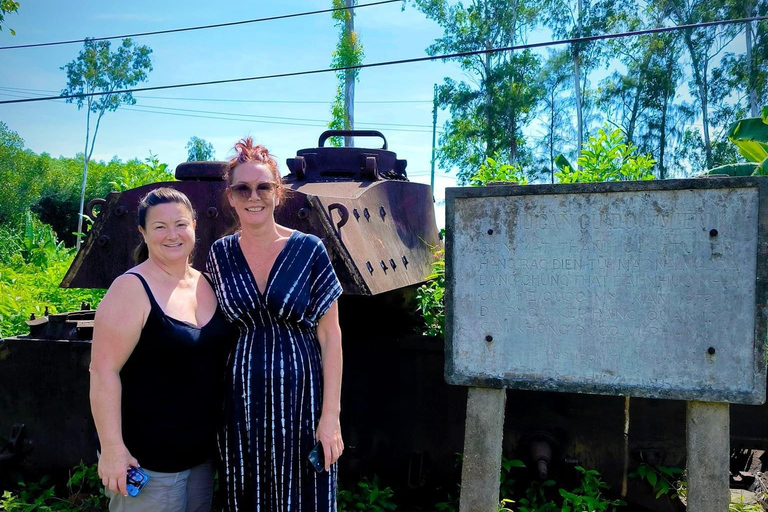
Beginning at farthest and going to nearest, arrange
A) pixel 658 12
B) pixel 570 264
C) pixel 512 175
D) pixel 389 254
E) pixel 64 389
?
1. pixel 658 12
2. pixel 512 175
3. pixel 64 389
4. pixel 389 254
5. pixel 570 264

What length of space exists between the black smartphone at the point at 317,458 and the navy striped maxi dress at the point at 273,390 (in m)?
0.03

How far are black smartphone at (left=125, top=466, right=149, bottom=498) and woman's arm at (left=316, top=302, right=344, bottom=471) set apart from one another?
24.6 inches

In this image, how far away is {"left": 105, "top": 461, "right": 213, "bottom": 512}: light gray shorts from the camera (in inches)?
95.3

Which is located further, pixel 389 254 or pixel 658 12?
pixel 658 12

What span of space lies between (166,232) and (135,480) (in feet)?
2.84

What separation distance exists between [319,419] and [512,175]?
9.09 ft

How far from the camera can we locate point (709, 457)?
10.2ft

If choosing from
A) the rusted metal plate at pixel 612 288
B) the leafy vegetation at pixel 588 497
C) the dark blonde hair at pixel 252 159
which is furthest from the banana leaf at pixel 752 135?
the dark blonde hair at pixel 252 159

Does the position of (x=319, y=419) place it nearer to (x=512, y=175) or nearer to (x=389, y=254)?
(x=389, y=254)

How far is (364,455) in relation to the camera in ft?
13.8

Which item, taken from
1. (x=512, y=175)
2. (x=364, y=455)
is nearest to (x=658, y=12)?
(x=512, y=175)

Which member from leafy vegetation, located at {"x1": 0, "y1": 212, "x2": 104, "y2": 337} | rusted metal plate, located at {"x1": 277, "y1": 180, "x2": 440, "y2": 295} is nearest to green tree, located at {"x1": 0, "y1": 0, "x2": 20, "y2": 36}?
leafy vegetation, located at {"x1": 0, "y1": 212, "x2": 104, "y2": 337}

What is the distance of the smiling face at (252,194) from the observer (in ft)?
8.60

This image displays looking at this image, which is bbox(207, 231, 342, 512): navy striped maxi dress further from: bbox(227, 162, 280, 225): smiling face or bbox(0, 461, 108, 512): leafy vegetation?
bbox(0, 461, 108, 512): leafy vegetation
